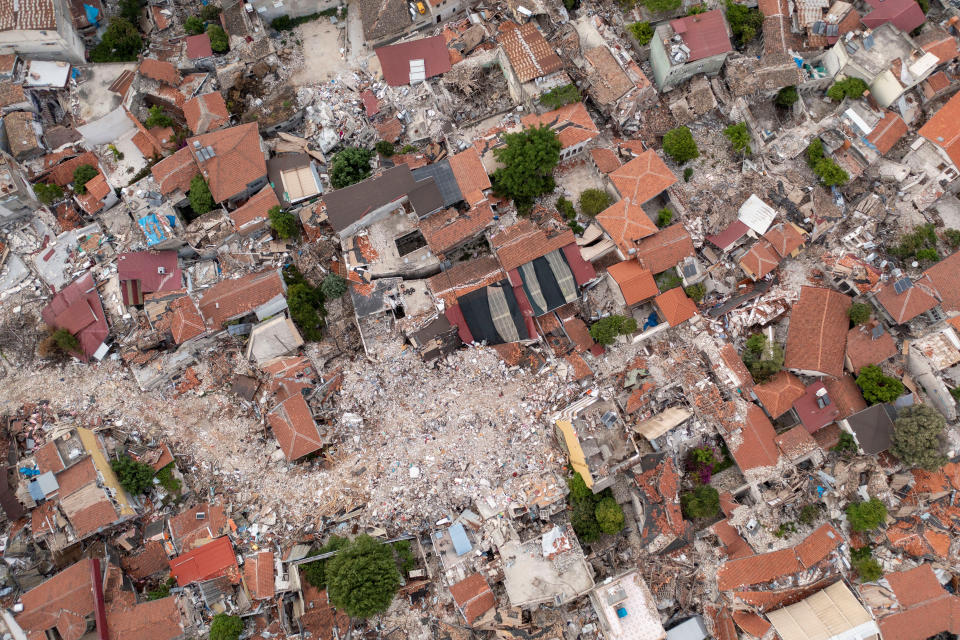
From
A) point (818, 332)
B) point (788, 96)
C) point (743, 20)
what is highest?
point (743, 20)

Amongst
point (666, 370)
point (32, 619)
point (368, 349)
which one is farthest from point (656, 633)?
point (32, 619)

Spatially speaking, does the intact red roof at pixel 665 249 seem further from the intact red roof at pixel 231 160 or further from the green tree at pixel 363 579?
the intact red roof at pixel 231 160

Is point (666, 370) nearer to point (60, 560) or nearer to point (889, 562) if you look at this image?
point (889, 562)

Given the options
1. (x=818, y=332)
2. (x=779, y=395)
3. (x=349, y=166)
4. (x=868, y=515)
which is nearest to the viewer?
(x=868, y=515)

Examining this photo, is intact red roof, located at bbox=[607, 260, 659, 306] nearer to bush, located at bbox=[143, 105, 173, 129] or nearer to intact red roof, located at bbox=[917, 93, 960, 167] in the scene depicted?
intact red roof, located at bbox=[917, 93, 960, 167]

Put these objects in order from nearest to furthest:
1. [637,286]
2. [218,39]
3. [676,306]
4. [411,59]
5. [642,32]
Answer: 1. [676,306]
2. [637,286]
3. [642,32]
4. [411,59]
5. [218,39]

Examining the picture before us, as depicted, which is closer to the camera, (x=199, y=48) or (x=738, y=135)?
(x=738, y=135)

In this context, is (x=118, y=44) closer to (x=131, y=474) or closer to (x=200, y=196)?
(x=200, y=196)

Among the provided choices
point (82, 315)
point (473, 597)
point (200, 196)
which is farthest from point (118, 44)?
point (473, 597)

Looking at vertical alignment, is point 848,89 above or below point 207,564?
above
